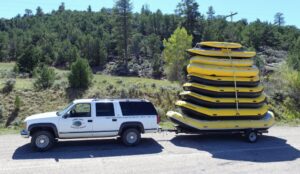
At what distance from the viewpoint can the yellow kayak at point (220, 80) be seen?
52.1 feet

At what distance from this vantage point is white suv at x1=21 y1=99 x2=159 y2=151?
43.1 ft

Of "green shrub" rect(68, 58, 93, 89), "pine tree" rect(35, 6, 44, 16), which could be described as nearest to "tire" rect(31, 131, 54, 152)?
"green shrub" rect(68, 58, 93, 89)

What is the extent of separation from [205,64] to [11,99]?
13.5 m

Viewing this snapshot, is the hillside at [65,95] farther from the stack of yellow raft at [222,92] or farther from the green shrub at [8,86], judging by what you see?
the stack of yellow raft at [222,92]

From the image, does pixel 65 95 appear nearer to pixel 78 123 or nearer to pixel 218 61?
pixel 78 123

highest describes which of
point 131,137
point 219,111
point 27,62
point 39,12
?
point 39,12

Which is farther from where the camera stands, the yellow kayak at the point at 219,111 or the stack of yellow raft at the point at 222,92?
the stack of yellow raft at the point at 222,92

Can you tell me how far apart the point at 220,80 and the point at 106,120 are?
5.52m

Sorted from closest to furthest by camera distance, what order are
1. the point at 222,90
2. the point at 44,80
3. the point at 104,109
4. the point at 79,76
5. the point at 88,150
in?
the point at 88,150, the point at 104,109, the point at 222,90, the point at 44,80, the point at 79,76

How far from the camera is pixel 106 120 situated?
45.5 ft

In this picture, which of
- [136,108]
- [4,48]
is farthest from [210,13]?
[136,108]

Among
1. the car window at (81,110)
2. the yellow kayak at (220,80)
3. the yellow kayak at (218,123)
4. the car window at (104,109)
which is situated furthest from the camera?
the yellow kayak at (220,80)

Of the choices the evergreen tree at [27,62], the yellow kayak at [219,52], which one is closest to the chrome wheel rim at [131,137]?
the yellow kayak at [219,52]

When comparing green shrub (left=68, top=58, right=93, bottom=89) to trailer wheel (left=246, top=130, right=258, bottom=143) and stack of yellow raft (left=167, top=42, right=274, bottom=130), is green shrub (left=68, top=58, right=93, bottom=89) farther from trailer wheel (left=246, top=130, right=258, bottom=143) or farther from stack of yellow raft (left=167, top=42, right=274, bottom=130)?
trailer wheel (left=246, top=130, right=258, bottom=143)
